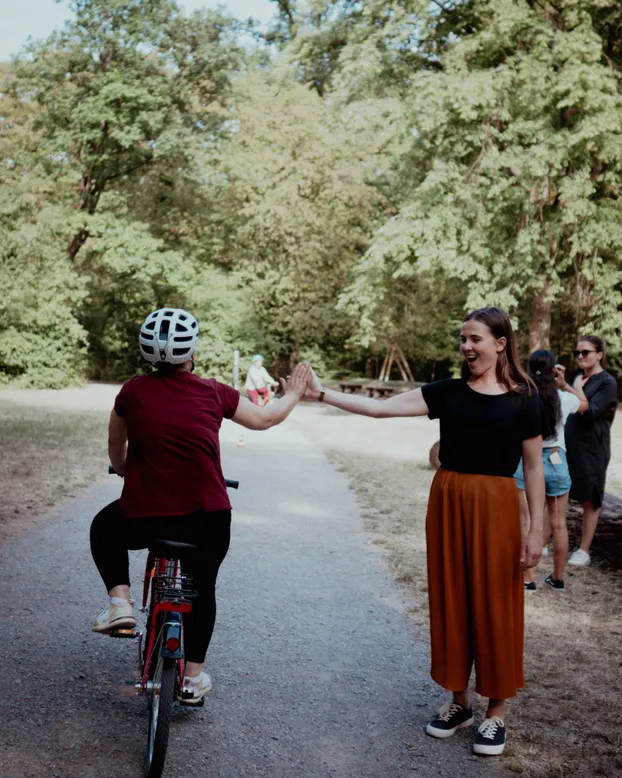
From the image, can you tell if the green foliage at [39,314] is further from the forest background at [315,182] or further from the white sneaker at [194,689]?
the white sneaker at [194,689]

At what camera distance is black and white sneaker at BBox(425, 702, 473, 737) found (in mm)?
4266

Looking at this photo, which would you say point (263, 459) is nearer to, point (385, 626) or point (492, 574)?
point (385, 626)

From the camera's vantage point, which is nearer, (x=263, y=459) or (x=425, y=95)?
(x=263, y=459)

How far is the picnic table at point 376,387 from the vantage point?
3212cm

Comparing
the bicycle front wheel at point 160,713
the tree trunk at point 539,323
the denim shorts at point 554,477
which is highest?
the tree trunk at point 539,323

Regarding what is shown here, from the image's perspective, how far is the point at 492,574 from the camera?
4.10 m

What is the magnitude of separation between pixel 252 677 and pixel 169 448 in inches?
71.9

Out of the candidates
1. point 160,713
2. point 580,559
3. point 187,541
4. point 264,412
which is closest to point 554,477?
point 580,559

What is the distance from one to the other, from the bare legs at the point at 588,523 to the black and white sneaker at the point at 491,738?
4.23 meters

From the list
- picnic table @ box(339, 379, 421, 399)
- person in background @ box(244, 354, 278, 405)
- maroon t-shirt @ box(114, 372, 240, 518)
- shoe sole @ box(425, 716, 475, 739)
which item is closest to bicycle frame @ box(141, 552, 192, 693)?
maroon t-shirt @ box(114, 372, 240, 518)

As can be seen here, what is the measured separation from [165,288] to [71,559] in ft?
115

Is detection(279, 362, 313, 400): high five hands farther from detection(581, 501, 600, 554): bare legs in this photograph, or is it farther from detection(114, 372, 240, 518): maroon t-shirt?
detection(581, 501, 600, 554): bare legs

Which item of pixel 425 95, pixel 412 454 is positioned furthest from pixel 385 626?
pixel 425 95

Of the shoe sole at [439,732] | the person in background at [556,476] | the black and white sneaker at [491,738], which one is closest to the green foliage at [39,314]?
the person in background at [556,476]
